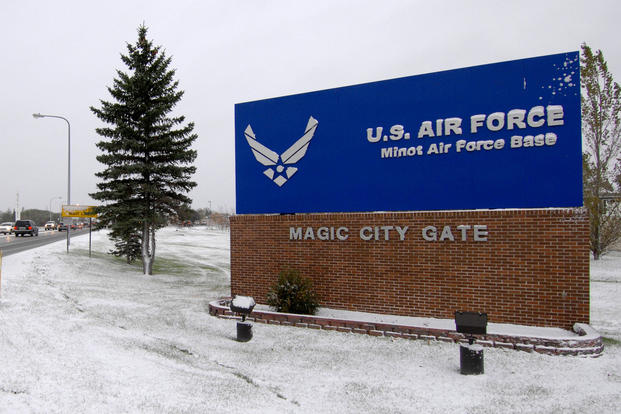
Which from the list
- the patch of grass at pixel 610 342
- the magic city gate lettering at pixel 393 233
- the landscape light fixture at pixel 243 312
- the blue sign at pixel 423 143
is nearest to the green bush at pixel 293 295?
the magic city gate lettering at pixel 393 233

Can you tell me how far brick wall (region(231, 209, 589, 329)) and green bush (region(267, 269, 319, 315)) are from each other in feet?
1.90

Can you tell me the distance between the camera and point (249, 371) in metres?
6.35

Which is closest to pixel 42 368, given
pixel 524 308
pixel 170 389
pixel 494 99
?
pixel 170 389

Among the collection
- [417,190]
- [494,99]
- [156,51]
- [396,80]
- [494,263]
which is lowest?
[494,263]

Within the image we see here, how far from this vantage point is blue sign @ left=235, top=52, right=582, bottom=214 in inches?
332

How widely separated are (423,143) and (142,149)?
13.8 m

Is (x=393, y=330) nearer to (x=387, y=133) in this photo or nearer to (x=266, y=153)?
(x=387, y=133)

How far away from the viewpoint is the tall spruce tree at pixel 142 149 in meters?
18.6

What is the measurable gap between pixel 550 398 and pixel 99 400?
18.4ft

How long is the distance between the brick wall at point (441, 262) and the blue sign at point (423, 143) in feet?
1.24

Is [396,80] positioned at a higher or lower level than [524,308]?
higher

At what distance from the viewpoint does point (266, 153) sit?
11.4 m

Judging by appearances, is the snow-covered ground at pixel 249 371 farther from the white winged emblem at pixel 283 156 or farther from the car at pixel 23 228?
the car at pixel 23 228

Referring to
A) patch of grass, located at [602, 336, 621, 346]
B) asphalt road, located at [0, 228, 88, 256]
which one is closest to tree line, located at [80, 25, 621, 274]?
asphalt road, located at [0, 228, 88, 256]
